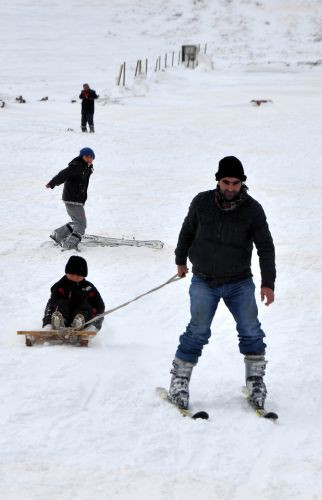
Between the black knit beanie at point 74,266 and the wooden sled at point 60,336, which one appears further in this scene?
the black knit beanie at point 74,266

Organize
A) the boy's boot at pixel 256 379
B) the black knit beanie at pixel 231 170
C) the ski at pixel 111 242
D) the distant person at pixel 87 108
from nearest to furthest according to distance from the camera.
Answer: the black knit beanie at pixel 231 170 → the boy's boot at pixel 256 379 → the ski at pixel 111 242 → the distant person at pixel 87 108

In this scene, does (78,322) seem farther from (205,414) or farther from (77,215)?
(77,215)

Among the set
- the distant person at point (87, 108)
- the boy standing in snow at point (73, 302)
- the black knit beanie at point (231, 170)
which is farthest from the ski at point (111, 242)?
the distant person at point (87, 108)

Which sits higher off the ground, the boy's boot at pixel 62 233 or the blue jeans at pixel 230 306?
the blue jeans at pixel 230 306

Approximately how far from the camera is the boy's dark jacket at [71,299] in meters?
5.75

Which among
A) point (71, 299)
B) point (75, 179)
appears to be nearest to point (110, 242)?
point (75, 179)

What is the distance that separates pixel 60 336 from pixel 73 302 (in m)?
0.34

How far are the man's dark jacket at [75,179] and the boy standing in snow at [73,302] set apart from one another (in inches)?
131

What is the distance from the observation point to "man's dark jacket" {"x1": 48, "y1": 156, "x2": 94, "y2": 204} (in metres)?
8.93

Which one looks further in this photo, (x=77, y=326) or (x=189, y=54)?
(x=189, y=54)

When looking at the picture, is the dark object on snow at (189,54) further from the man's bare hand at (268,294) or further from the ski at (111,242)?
the man's bare hand at (268,294)

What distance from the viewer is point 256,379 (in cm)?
452

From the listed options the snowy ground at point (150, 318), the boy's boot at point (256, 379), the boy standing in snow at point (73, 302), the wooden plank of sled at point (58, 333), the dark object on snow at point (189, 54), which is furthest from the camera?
the dark object on snow at point (189, 54)

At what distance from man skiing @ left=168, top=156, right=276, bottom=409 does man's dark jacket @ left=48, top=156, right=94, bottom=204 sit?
4.65 m
